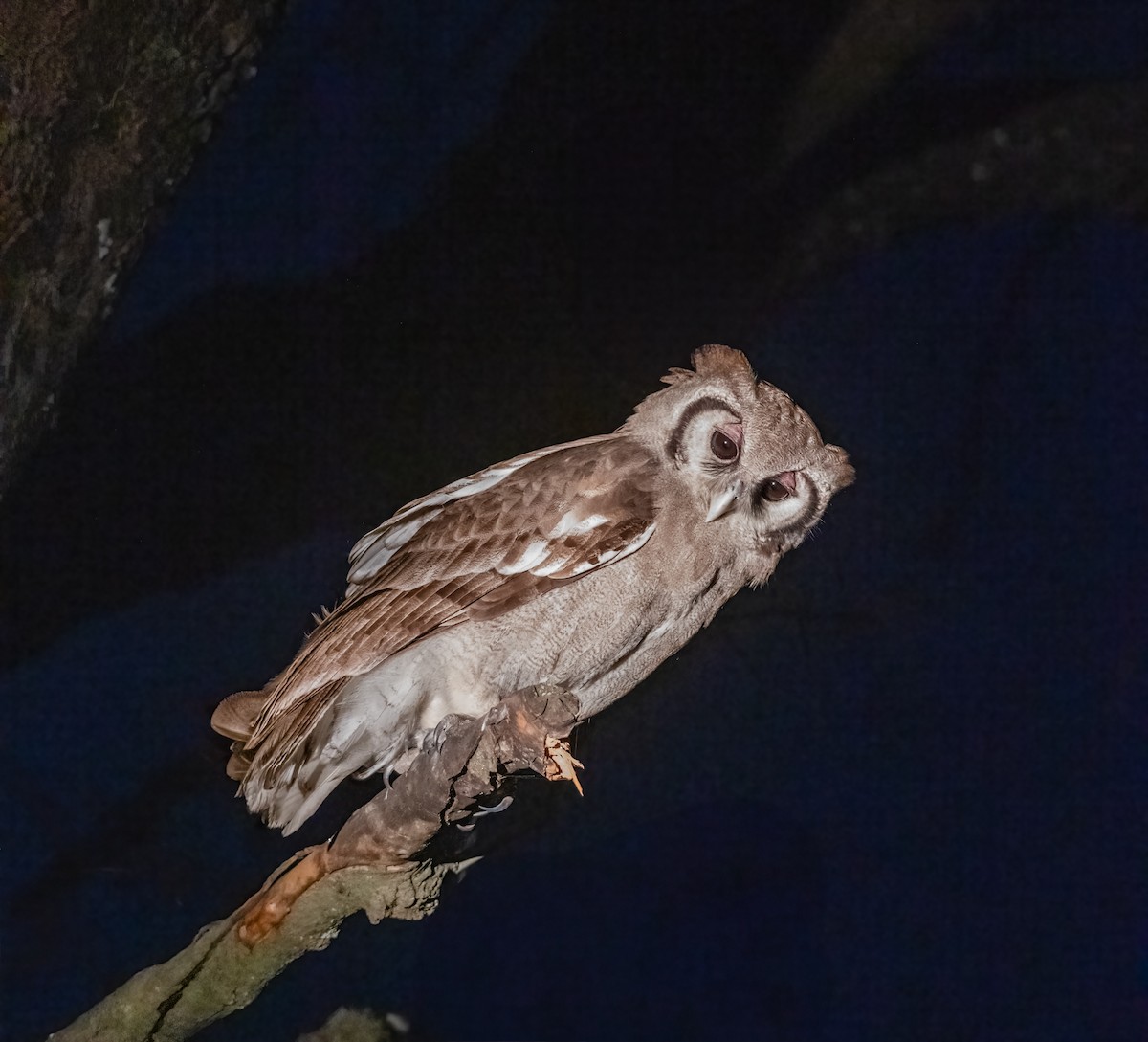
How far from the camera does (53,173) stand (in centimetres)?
157

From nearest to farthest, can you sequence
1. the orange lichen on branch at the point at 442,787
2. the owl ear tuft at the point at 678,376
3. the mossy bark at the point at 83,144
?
the orange lichen on branch at the point at 442,787 < the mossy bark at the point at 83,144 < the owl ear tuft at the point at 678,376

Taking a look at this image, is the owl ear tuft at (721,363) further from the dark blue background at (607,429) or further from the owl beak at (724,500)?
the dark blue background at (607,429)

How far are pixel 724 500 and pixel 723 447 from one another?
3.0 inches

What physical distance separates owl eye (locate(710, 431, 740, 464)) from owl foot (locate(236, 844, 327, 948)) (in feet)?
2.55

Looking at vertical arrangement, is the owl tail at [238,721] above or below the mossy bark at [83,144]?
below

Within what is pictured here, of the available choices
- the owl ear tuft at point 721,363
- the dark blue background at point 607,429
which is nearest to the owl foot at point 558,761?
the owl ear tuft at point 721,363

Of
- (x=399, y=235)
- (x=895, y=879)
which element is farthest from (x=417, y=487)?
(x=895, y=879)

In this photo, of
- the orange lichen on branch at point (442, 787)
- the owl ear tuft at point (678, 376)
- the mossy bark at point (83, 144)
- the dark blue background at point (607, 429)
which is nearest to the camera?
the orange lichen on branch at point (442, 787)

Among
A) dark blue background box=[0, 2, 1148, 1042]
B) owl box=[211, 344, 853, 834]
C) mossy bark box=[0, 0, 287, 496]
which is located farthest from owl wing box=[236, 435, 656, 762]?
mossy bark box=[0, 0, 287, 496]

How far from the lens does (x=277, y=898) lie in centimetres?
165

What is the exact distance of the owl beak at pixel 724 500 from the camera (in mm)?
1500

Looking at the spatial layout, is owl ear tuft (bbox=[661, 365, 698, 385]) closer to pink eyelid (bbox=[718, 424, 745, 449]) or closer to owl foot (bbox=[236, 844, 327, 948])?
pink eyelid (bbox=[718, 424, 745, 449])

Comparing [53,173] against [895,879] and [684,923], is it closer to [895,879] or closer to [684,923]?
[684,923]

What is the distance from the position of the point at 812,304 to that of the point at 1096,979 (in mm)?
1396
